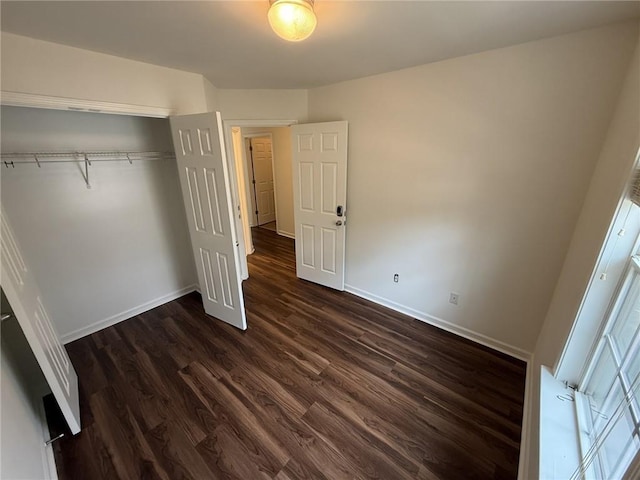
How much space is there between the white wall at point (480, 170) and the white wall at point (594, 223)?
0.11 meters

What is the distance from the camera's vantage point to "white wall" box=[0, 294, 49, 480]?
42.8 inches

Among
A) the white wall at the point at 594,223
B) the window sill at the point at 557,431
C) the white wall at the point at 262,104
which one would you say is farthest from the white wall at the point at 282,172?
the window sill at the point at 557,431

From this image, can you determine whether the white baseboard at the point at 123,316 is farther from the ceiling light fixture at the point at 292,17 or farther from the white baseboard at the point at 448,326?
the ceiling light fixture at the point at 292,17

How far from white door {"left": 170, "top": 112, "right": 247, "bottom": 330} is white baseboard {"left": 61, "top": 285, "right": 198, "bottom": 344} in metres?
0.56

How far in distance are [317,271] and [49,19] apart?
292 cm

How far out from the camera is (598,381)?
134cm

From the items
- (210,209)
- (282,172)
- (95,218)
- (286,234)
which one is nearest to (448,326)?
(210,209)

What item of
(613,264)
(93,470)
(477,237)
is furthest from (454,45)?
(93,470)

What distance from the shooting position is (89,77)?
174 centimetres

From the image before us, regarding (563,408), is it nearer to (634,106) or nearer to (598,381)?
(598,381)

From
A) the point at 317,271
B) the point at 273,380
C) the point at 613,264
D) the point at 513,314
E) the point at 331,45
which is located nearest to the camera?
the point at 613,264

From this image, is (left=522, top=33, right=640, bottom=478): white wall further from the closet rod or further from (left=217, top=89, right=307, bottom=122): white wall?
the closet rod

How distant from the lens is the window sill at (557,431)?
1.10m

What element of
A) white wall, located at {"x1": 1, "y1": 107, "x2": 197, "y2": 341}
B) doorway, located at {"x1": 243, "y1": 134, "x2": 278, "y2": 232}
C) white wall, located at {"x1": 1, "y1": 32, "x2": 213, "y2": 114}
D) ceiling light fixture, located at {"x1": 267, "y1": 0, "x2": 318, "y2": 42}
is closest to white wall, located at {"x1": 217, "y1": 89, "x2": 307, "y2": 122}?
white wall, located at {"x1": 1, "y1": 32, "x2": 213, "y2": 114}
